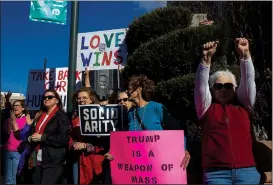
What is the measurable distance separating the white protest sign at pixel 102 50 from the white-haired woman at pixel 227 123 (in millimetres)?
3471

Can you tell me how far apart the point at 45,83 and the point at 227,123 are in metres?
6.21

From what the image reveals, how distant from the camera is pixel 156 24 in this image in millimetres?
7543

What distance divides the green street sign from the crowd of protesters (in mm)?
2240

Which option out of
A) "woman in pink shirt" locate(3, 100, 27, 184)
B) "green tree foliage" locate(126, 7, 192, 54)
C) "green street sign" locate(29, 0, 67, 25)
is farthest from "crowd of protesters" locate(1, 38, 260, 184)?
"green tree foliage" locate(126, 7, 192, 54)

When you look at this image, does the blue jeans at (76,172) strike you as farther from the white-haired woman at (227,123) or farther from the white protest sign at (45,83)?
the white protest sign at (45,83)

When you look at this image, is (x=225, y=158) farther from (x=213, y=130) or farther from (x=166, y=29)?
(x=166, y=29)

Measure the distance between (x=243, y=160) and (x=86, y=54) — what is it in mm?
Answer: 4243

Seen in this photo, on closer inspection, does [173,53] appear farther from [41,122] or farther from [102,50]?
[41,122]

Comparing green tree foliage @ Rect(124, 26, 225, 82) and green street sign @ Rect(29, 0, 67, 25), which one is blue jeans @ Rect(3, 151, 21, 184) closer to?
green street sign @ Rect(29, 0, 67, 25)

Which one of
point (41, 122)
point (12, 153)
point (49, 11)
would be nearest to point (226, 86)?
point (41, 122)

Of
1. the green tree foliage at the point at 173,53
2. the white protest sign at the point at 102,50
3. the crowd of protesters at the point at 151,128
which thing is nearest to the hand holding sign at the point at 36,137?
the crowd of protesters at the point at 151,128

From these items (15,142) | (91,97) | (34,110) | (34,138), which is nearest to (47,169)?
(34,138)

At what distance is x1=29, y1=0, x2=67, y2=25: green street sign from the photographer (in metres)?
6.59

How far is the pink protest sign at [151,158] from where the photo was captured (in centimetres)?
309
